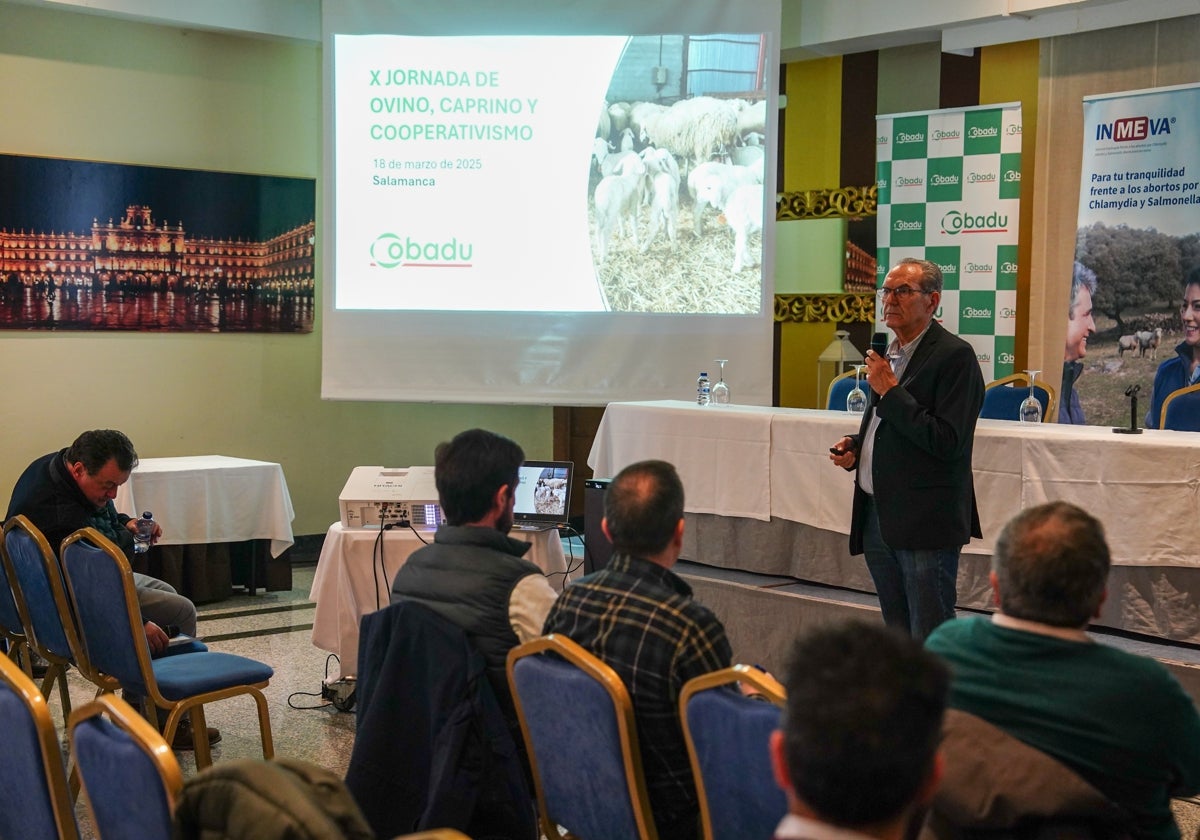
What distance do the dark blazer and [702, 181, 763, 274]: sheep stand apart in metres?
3.14

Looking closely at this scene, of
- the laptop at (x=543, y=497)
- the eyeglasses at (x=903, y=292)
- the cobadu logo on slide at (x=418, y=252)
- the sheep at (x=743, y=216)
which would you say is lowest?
the laptop at (x=543, y=497)

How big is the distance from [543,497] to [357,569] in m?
0.65

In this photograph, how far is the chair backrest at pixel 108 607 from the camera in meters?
3.08

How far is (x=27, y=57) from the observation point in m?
6.64

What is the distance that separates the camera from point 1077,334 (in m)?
6.63

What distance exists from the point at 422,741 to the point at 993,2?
564 centimetres

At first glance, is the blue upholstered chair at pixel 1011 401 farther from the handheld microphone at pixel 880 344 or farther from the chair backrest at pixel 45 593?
the chair backrest at pixel 45 593

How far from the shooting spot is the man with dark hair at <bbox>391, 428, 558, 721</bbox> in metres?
2.45

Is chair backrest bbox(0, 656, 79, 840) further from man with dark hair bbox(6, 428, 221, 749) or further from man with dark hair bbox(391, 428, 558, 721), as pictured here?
man with dark hair bbox(6, 428, 221, 749)

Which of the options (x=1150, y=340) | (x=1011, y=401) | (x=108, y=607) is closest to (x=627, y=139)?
(x=1011, y=401)

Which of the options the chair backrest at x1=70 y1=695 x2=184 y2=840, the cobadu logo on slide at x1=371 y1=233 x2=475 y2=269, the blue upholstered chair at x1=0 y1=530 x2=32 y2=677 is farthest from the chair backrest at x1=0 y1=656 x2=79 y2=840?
the cobadu logo on slide at x1=371 y1=233 x2=475 y2=269

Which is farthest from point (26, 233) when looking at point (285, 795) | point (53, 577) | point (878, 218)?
point (285, 795)

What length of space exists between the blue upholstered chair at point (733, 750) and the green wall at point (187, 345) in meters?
5.72

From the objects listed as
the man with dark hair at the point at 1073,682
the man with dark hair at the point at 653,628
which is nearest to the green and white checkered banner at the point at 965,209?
the man with dark hair at the point at 653,628
